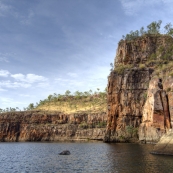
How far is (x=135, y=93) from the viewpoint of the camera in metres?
87.4

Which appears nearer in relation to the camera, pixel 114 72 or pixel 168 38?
pixel 114 72

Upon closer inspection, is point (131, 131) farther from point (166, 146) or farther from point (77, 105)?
point (77, 105)

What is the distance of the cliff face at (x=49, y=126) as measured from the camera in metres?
132

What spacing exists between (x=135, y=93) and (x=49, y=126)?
67.2m

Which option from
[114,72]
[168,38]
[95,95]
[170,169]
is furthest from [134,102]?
[95,95]

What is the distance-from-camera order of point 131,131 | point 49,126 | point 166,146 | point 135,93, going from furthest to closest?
point 49,126
point 135,93
point 131,131
point 166,146

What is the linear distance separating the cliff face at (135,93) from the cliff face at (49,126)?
39281 mm

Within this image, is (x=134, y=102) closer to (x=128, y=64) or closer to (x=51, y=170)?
(x=128, y=64)

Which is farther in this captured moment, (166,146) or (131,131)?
(131,131)

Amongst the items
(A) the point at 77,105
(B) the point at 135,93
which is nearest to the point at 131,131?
(B) the point at 135,93

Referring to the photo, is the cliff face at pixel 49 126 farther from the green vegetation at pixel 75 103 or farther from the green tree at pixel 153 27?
the green tree at pixel 153 27

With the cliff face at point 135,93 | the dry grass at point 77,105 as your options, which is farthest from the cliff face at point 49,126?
the cliff face at point 135,93

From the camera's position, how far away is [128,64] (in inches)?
3907

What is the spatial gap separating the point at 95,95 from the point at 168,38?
9919 cm
